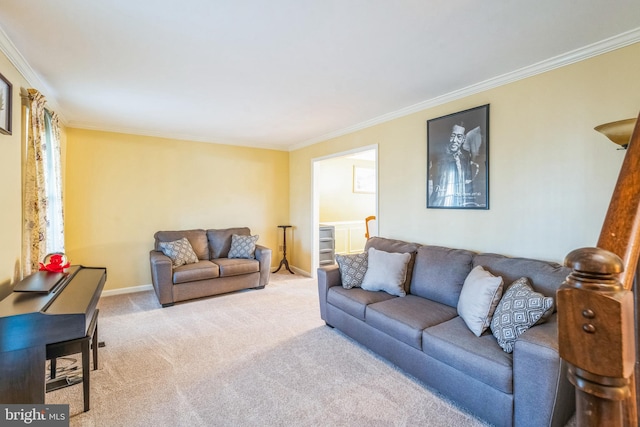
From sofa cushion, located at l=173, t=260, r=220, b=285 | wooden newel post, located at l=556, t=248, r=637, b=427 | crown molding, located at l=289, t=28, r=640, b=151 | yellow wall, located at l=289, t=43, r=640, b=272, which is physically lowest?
sofa cushion, located at l=173, t=260, r=220, b=285

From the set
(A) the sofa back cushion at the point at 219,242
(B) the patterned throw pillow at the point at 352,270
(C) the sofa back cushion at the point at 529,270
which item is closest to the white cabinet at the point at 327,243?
(A) the sofa back cushion at the point at 219,242

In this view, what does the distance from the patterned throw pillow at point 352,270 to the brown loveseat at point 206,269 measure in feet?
5.93

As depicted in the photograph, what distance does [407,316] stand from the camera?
2.39 metres

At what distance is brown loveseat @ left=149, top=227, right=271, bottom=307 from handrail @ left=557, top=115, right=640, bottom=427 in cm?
412

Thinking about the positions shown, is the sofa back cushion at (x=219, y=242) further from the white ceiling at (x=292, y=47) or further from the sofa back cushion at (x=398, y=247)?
the sofa back cushion at (x=398, y=247)

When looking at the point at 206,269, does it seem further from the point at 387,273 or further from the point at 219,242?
the point at 387,273

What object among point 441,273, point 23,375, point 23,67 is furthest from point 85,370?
point 441,273

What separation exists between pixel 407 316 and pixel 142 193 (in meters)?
4.19

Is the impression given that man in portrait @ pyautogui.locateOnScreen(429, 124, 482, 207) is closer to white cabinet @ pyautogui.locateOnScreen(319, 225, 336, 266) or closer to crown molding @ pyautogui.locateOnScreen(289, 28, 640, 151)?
crown molding @ pyautogui.locateOnScreen(289, 28, 640, 151)

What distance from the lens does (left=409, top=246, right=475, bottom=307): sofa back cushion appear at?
2625 millimetres

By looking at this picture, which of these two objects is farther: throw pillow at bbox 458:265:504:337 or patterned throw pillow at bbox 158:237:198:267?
patterned throw pillow at bbox 158:237:198:267

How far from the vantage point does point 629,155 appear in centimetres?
63

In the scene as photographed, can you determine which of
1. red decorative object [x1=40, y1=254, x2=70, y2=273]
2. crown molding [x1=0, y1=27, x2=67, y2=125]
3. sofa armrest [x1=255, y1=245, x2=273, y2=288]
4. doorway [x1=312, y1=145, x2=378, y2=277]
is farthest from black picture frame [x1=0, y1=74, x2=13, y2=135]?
doorway [x1=312, y1=145, x2=378, y2=277]

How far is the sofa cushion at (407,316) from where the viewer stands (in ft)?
7.43
